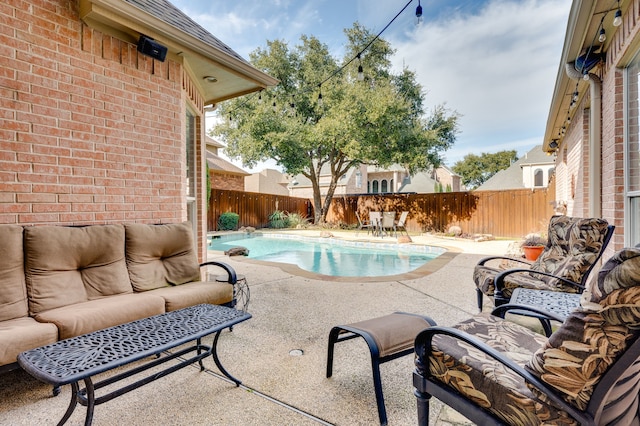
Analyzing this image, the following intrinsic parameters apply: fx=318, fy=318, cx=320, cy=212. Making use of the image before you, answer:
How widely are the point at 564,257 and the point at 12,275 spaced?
475 cm

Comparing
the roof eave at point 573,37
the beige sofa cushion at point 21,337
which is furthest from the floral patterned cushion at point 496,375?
the roof eave at point 573,37

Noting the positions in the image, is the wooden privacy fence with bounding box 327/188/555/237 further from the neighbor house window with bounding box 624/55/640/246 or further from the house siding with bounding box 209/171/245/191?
the house siding with bounding box 209/171/245/191

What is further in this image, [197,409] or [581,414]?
[197,409]

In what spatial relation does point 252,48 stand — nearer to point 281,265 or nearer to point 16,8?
point 281,265

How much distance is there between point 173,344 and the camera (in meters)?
1.76

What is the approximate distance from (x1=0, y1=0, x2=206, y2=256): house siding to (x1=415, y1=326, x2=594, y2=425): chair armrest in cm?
302

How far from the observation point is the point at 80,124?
288 centimetres

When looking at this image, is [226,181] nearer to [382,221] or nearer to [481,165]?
[382,221]

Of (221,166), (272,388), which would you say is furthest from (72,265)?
(221,166)

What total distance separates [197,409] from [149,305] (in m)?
0.96

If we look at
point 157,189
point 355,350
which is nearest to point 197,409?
point 355,350

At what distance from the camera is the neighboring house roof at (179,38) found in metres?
2.79

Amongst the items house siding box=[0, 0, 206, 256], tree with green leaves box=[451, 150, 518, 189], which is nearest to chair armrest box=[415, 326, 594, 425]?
house siding box=[0, 0, 206, 256]

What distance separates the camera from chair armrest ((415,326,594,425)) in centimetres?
110
